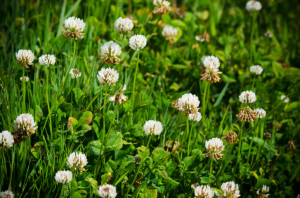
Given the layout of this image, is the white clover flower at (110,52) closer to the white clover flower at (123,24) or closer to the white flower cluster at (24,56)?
the white clover flower at (123,24)

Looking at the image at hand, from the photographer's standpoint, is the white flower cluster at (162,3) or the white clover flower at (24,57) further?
the white flower cluster at (162,3)

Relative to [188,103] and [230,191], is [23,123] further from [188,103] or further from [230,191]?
[230,191]

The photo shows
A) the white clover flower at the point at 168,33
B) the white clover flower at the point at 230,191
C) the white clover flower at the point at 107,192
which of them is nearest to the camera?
the white clover flower at the point at 107,192

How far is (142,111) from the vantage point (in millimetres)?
2129

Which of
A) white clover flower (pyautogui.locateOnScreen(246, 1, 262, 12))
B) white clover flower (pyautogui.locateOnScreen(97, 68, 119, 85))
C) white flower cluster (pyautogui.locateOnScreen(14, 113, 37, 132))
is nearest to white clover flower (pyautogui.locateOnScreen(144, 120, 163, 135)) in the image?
white clover flower (pyautogui.locateOnScreen(97, 68, 119, 85))

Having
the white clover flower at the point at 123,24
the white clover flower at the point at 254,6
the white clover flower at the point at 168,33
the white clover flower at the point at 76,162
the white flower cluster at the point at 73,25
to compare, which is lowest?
the white clover flower at the point at 76,162

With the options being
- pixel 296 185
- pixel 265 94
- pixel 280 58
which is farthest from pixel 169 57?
pixel 296 185

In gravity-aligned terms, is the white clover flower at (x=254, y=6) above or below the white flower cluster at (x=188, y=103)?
above

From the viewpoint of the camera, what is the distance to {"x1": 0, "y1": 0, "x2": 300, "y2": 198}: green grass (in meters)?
1.73

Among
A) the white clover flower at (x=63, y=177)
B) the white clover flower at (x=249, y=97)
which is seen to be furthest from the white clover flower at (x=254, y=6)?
the white clover flower at (x=63, y=177)

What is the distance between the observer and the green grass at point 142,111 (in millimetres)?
1728

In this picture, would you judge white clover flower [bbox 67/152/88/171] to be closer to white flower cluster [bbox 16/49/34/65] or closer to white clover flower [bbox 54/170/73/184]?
white clover flower [bbox 54/170/73/184]

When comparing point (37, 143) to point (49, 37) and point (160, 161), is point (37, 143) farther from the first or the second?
point (49, 37)

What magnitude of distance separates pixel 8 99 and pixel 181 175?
47.8 inches
